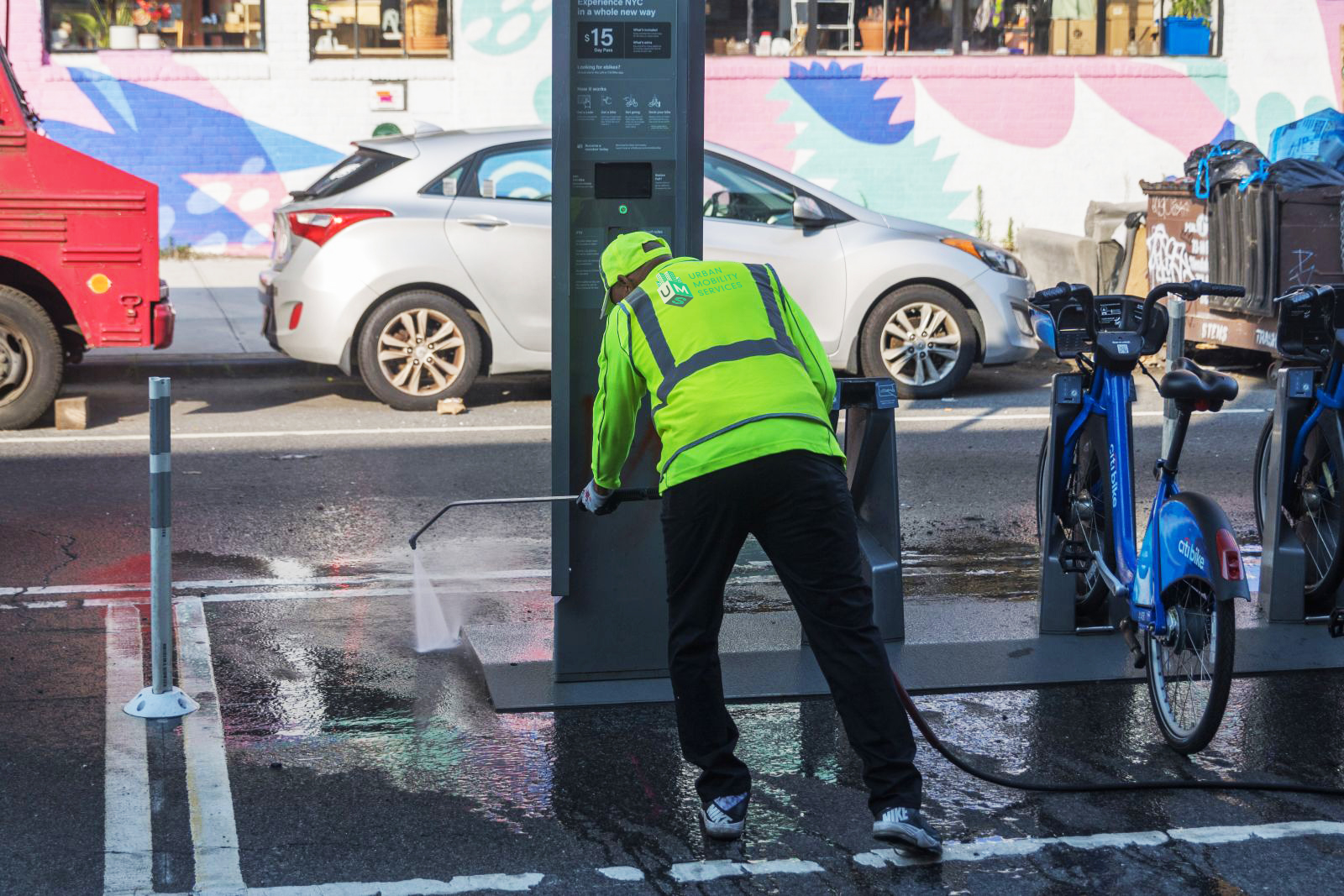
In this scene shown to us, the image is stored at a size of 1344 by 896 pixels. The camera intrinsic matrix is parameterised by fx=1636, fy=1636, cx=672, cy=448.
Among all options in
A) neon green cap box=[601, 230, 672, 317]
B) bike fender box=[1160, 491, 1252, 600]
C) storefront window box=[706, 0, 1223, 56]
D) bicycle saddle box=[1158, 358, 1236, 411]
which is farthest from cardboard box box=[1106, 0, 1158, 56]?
neon green cap box=[601, 230, 672, 317]

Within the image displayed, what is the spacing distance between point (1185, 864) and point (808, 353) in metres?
1.61

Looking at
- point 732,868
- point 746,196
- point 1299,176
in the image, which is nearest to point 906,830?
point 732,868

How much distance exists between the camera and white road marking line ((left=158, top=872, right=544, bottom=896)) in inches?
154

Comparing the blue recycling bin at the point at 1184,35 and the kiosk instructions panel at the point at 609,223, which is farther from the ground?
the blue recycling bin at the point at 1184,35

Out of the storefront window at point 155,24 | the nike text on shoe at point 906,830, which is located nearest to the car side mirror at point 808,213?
the nike text on shoe at point 906,830

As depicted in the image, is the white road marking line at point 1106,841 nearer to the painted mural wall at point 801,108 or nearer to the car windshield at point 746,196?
the car windshield at point 746,196

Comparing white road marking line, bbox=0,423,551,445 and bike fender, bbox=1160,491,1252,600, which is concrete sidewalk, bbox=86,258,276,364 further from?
bike fender, bbox=1160,491,1252,600

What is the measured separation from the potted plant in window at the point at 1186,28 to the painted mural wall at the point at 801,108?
0.24m

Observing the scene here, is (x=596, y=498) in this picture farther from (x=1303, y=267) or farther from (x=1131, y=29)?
(x=1131, y=29)

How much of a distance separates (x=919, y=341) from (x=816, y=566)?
25.2 ft

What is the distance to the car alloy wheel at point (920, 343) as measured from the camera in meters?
11.5

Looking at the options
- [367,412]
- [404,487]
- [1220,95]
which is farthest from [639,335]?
[1220,95]

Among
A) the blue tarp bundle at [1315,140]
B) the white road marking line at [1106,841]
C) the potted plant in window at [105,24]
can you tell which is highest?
the potted plant in window at [105,24]

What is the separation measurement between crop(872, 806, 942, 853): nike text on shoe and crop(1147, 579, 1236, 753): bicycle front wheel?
3.37 ft
